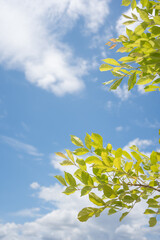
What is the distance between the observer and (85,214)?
92.2 inches

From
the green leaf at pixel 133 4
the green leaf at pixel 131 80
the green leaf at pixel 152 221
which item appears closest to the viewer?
the green leaf at pixel 152 221

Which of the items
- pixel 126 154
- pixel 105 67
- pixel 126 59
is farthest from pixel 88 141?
pixel 126 59

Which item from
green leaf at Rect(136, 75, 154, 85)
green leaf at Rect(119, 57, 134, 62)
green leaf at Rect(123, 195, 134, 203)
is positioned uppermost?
green leaf at Rect(119, 57, 134, 62)

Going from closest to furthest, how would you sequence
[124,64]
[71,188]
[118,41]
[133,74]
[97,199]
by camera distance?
[97,199]
[71,188]
[124,64]
[133,74]
[118,41]

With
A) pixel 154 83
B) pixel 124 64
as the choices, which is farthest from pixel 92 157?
pixel 154 83

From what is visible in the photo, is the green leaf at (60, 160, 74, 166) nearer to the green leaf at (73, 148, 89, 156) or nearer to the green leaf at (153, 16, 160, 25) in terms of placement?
the green leaf at (73, 148, 89, 156)

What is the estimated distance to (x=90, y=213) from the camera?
7.69 feet

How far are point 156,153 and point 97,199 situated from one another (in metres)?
0.75

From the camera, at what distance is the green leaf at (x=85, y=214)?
233cm

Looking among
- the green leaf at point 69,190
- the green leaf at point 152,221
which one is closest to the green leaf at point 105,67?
the green leaf at point 69,190

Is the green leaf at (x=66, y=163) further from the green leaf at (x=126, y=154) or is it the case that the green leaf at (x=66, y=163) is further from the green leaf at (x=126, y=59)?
the green leaf at (x=126, y=59)

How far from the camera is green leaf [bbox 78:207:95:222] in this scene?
91.7 inches

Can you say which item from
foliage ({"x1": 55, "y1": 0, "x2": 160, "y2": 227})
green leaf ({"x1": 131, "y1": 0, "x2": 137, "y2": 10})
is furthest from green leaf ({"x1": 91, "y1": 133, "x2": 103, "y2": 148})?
green leaf ({"x1": 131, "y1": 0, "x2": 137, "y2": 10})

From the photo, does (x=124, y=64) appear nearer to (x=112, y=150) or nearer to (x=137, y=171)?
(x=112, y=150)
